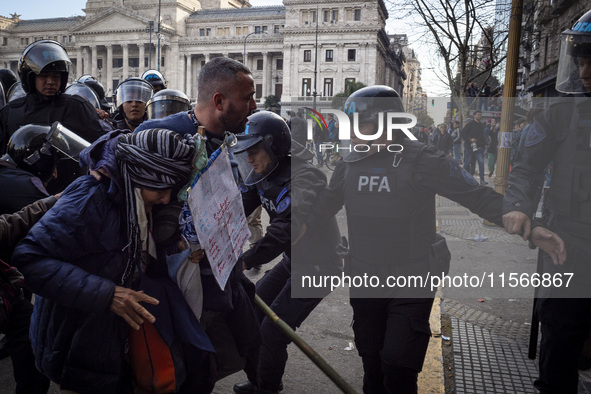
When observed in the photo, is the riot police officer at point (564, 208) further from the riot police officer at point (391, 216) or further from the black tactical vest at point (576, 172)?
the riot police officer at point (391, 216)

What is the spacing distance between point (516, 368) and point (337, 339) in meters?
1.21

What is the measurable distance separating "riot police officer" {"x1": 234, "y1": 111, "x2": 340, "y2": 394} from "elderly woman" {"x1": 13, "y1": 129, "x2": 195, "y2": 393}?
40.7 inches

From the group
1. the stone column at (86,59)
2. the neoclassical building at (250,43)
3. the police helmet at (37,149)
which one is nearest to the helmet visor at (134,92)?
the police helmet at (37,149)

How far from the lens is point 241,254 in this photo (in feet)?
8.06

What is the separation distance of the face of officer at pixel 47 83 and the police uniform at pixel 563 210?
10.8ft

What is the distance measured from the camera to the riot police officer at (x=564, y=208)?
253cm

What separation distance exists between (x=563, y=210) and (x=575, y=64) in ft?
2.39

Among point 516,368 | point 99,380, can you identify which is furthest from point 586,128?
point 99,380

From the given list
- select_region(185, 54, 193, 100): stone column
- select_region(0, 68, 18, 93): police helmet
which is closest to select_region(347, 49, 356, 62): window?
select_region(185, 54, 193, 100): stone column

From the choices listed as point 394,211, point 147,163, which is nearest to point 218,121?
point 147,163

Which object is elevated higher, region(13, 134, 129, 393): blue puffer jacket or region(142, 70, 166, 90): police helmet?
region(142, 70, 166, 90): police helmet

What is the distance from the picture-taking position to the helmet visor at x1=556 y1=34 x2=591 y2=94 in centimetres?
258

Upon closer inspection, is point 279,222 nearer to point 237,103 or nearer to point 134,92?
point 237,103

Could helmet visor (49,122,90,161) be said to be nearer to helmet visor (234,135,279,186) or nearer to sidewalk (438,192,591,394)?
helmet visor (234,135,279,186)
